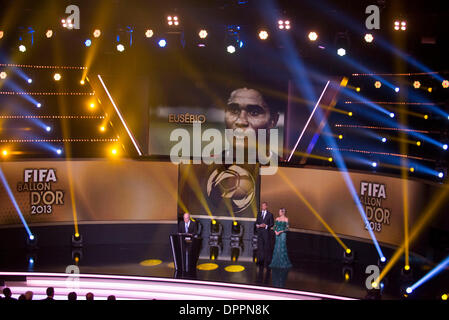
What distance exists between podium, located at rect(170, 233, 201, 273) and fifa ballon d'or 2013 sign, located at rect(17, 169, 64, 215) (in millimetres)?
4029

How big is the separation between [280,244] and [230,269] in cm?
119

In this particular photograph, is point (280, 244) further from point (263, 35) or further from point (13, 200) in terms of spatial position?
point (13, 200)

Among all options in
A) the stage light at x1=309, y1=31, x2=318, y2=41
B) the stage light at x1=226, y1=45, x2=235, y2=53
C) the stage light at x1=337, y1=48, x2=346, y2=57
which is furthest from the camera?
the stage light at x1=226, y1=45, x2=235, y2=53

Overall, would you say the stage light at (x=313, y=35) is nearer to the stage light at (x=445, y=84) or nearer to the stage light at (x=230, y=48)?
the stage light at (x=230, y=48)

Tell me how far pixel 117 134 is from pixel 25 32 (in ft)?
11.5

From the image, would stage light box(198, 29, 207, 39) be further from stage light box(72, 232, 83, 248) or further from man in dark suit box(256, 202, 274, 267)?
stage light box(72, 232, 83, 248)

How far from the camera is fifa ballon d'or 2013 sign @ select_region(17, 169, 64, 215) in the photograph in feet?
40.0

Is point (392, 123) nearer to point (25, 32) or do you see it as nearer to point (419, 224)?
point (419, 224)

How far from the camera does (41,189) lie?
1234 centimetres

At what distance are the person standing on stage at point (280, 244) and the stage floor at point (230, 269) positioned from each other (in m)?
0.22

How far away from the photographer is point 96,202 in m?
12.8

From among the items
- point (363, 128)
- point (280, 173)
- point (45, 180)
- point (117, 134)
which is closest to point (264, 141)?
point (280, 173)

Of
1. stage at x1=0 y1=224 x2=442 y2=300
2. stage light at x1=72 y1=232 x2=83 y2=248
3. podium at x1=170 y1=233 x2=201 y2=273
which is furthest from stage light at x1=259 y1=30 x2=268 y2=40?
stage light at x1=72 y1=232 x2=83 y2=248

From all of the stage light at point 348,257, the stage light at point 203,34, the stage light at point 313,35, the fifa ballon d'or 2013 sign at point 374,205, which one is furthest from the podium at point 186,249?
the stage light at point 313,35
